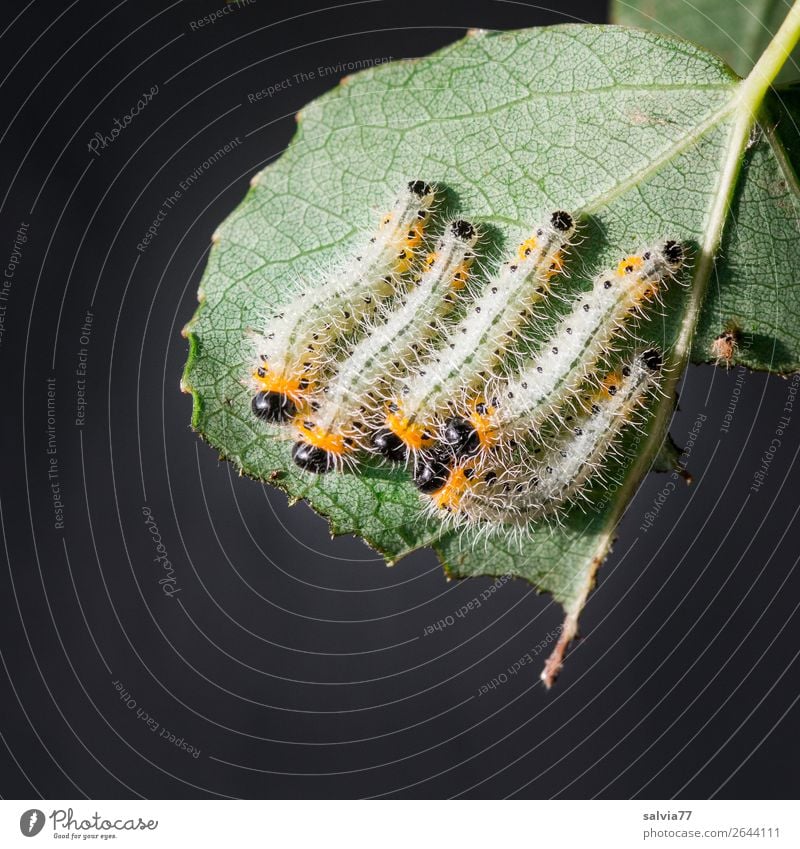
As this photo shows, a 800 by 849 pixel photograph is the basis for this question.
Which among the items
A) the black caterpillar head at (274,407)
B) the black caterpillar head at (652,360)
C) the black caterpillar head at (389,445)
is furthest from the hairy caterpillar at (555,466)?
the black caterpillar head at (274,407)

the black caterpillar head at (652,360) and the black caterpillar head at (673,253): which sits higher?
the black caterpillar head at (673,253)

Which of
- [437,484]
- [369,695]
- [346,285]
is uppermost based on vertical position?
[346,285]

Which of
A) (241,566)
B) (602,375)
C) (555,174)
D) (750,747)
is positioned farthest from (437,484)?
(750,747)

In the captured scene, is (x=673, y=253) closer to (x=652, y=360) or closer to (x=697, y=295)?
(x=697, y=295)

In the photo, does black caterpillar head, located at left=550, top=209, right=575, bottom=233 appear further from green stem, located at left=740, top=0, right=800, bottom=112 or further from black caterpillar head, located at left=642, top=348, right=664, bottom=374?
green stem, located at left=740, top=0, right=800, bottom=112

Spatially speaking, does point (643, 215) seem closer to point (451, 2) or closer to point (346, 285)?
point (346, 285)

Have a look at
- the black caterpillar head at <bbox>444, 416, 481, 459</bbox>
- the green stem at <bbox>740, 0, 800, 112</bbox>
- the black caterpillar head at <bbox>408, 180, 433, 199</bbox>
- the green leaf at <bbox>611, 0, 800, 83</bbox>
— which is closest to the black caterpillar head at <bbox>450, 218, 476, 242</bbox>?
the black caterpillar head at <bbox>408, 180, 433, 199</bbox>

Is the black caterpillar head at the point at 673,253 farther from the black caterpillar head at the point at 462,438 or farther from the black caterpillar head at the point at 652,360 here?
the black caterpillar head at the point at 462,438

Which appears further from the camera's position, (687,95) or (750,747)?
(750,747)
